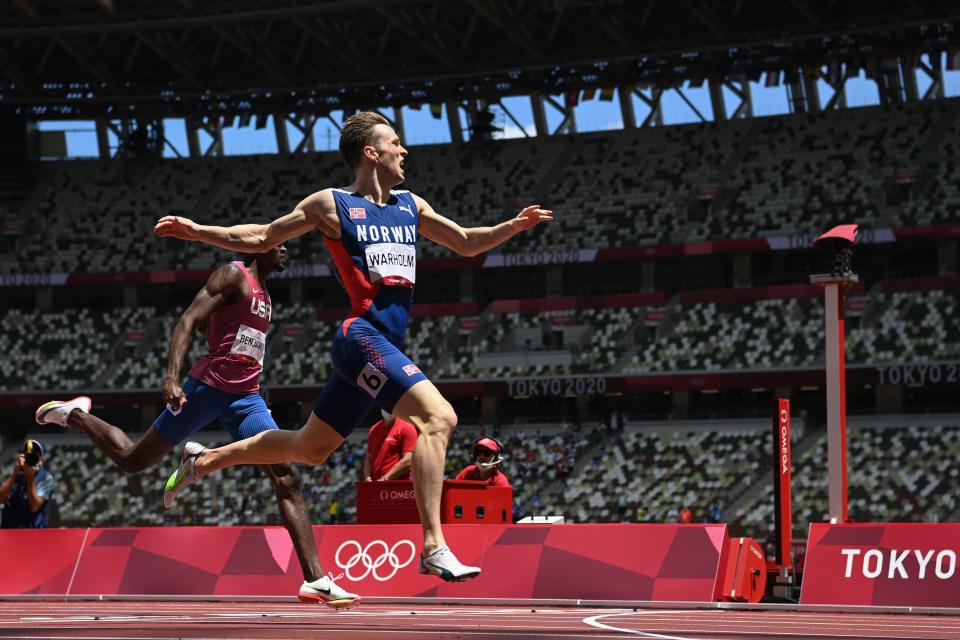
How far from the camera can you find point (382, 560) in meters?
13.5

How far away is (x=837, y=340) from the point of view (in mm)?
13789

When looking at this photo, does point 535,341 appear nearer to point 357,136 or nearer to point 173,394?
point 173,394

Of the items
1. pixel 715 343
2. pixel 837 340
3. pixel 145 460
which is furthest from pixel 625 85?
pixel 145 460

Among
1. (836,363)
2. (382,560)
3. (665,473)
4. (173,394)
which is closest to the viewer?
(173,394)

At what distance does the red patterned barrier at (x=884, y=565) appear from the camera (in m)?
11.6

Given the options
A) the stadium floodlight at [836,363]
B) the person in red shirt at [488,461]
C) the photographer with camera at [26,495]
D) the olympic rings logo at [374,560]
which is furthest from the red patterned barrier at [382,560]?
the stadium floodlight at [836,363]

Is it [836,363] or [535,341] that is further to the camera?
[535,341]

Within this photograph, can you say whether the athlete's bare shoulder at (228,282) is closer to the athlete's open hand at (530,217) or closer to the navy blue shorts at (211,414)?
the navy blue shorts at (211,414)

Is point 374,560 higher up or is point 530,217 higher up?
point 530,217

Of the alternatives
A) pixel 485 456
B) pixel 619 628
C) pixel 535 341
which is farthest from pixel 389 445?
pixel 535 341

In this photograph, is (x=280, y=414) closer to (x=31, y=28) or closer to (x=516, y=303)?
(x=516, y=303)

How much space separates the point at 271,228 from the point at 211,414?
2.20 m

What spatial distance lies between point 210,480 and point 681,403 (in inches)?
609

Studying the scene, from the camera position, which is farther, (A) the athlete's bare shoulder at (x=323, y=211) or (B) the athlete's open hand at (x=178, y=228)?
(A) the athlete's bare shoulder at (x=323, y=211)
